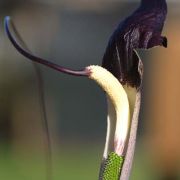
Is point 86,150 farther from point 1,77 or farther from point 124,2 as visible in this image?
point 124,2

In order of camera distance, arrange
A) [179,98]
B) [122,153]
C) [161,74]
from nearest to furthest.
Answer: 1. [122,153]
2. [179,98]
3. [161,74]

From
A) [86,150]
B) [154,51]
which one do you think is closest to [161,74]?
[154,51]

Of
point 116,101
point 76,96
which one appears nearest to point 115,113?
point 116,101

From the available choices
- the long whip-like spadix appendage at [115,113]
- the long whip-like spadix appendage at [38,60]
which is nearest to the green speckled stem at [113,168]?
the long whip-like spadix appendage at [115,113]

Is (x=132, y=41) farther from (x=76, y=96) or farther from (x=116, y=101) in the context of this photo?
(x=76, y=96)

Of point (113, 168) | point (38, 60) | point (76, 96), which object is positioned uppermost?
point (76, 96)

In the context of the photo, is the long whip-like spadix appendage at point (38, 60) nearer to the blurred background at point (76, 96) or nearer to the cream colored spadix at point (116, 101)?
the cream colored spadix at point (116, 101)
